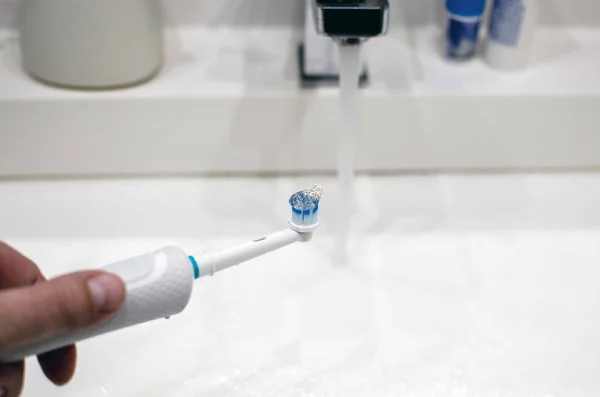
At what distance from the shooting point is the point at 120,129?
2.23 feet

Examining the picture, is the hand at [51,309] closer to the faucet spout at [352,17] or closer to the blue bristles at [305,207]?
the blue bristles at [305,207]

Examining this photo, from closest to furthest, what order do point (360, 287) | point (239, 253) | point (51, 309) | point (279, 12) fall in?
point (51, 309), point (239, 253), point (360, 287), point (279, 12)

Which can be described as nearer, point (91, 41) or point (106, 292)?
point (106, 292)

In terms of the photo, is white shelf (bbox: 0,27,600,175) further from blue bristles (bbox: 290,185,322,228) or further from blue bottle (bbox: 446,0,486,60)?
blue bristles (bbox: 290,185,322,228)

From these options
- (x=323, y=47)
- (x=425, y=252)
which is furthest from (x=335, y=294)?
(x=323, y=47)

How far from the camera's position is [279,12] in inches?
29.5

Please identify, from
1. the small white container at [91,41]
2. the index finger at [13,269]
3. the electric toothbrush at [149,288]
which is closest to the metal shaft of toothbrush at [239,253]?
the electric toothbrush at [149,288]

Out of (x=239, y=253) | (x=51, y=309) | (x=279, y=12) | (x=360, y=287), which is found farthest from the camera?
(x=279, y=12)

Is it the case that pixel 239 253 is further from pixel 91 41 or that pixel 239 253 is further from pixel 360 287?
pixel 91 41

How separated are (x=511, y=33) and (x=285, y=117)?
9.4 inches

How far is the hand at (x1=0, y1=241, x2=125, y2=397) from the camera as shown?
354 millimetres

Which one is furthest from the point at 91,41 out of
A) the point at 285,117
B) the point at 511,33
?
the point at 511,33

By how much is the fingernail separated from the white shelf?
32cm

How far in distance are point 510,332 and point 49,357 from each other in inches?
14.2
